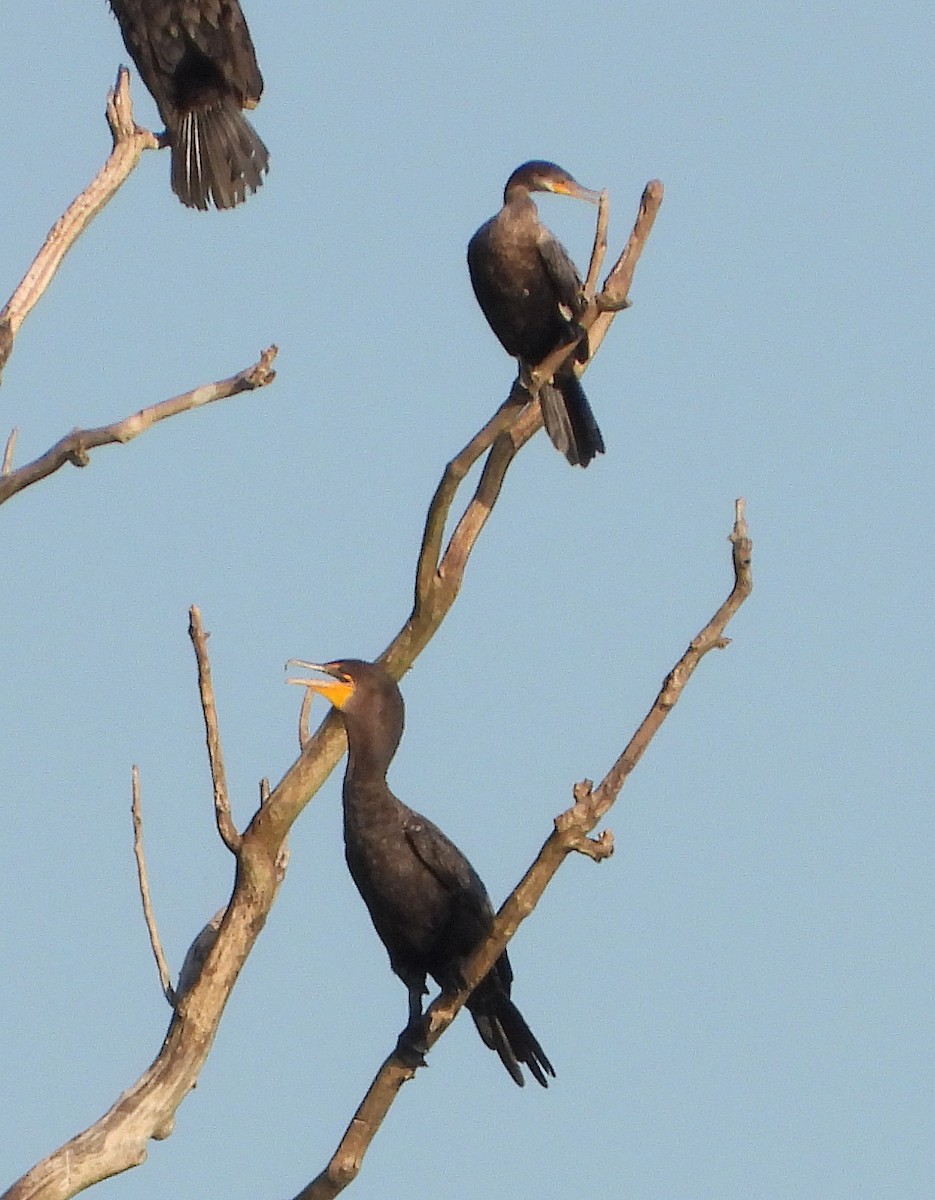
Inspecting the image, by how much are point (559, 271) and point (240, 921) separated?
358 centimetres

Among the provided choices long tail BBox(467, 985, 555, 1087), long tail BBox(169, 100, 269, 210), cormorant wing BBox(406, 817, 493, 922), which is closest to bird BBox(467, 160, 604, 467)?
long tail BBox(169, 100, 269, 210)

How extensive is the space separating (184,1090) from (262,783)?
848 mm

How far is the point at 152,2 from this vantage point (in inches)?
318

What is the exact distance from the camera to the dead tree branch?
466cm

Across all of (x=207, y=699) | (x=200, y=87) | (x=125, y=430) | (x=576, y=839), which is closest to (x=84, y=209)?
(x=125, y=430)

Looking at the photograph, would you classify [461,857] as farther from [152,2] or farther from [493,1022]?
[152,2]

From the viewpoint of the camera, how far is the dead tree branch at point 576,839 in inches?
184

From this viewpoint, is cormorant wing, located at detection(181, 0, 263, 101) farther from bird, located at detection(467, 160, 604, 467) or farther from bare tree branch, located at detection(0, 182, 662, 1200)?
bare tree branch, located at detection(0, 182, 662, 1200)

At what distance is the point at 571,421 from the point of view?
8.33m

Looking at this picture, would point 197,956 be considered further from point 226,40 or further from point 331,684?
point 226,40

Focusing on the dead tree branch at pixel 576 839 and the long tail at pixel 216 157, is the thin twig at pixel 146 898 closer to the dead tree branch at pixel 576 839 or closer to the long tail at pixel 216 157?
the dead tree branch at pixel 576 839

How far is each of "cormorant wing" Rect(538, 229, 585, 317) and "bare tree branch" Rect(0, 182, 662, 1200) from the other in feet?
7.33

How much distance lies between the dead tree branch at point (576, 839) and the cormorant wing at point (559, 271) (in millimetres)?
3690

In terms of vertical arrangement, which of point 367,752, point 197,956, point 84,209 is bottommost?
point 197,956
